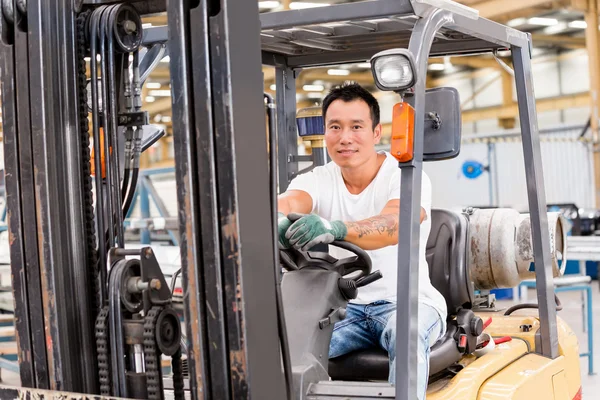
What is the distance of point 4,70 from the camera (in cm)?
230

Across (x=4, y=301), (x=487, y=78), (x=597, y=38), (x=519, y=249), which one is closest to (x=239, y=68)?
(x=519, y=249)

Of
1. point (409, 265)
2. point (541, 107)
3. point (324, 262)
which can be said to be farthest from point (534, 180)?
point (541, 107)

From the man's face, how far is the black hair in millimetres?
19

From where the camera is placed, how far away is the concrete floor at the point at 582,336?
7634 millimetres

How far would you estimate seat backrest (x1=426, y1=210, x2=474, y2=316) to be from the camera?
156 inches

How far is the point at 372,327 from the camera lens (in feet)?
11.4

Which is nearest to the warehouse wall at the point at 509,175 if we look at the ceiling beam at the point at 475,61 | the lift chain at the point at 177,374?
the ceiling beam at the point at 475,61

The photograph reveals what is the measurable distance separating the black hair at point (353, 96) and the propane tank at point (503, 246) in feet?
3.20

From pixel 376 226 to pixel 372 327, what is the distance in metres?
0.55

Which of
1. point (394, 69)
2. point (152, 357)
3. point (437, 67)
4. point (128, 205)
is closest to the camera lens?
point (152, 357)

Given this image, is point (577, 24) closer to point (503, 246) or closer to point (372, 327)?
point (503, 246)

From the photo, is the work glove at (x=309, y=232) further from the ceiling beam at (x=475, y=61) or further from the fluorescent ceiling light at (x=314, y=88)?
the fluorescent ceiling light at (x=314, y=88)

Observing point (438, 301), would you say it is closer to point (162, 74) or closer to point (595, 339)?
point (595, 339)

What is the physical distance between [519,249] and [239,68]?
2481mm
